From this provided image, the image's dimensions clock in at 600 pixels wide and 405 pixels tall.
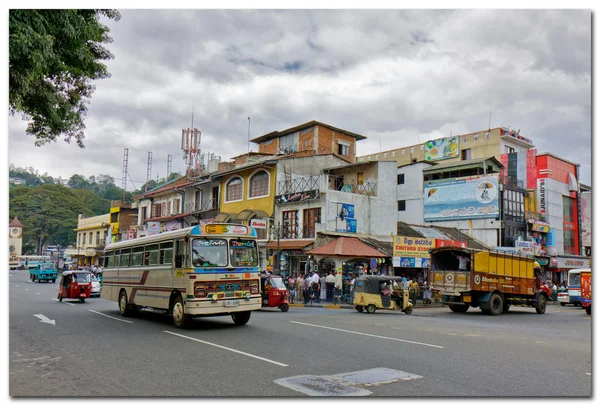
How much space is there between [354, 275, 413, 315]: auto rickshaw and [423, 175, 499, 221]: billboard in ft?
68.4

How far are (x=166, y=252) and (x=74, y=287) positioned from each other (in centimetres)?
1290

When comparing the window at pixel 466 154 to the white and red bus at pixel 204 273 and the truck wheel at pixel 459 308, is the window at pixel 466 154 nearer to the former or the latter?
the truck wheel at pixel 459 308

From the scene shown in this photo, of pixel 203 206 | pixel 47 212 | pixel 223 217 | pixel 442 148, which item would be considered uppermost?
pixel 442 148

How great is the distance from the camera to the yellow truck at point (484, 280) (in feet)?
70.7

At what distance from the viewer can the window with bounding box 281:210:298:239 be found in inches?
1324

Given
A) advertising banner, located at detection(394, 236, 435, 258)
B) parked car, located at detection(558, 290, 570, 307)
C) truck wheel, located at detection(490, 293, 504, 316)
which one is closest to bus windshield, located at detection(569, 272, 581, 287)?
parked car, located at detection(558, 290, 570, 307)

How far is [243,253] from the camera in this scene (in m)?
14.3

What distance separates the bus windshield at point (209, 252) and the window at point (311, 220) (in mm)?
17911

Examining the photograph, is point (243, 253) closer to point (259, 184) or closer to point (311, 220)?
point (311, 220)

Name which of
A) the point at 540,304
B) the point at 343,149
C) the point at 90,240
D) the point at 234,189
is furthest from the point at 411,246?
the point at 90,240

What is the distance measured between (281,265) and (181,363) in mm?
25430

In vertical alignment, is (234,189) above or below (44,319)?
above

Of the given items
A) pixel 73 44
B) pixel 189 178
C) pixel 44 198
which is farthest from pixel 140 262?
pixel 44 198

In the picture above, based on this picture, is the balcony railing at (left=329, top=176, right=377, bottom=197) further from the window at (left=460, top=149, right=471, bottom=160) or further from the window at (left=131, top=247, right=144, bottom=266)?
the window at (left=131, top=247, right=144, bottom=266)
